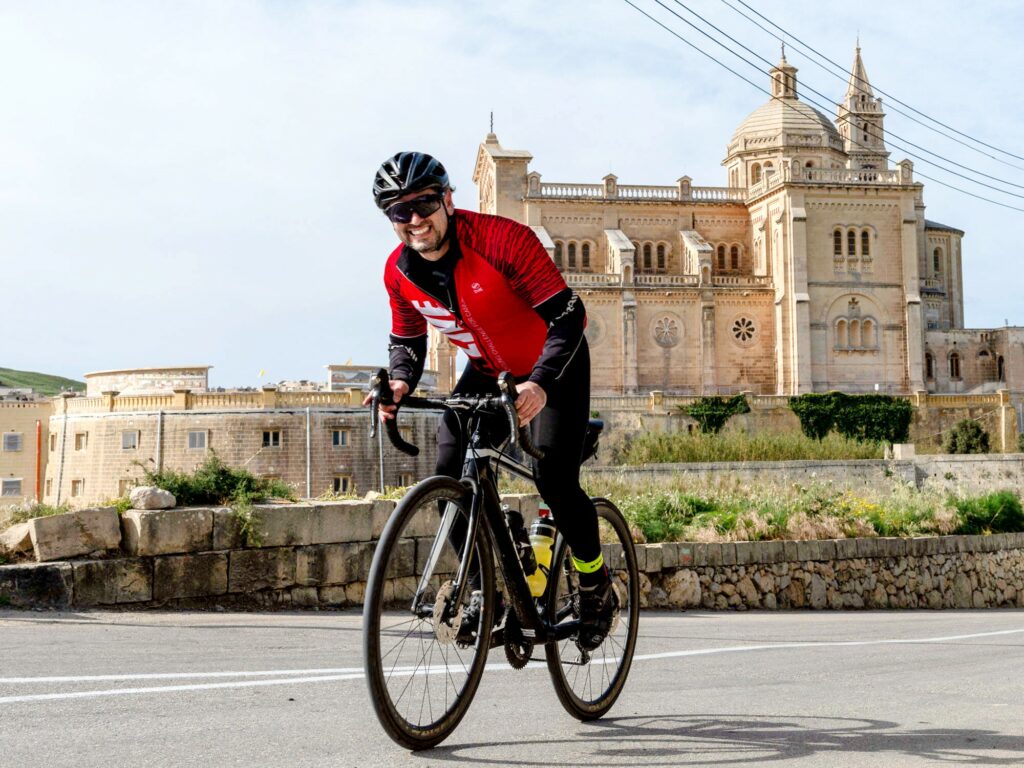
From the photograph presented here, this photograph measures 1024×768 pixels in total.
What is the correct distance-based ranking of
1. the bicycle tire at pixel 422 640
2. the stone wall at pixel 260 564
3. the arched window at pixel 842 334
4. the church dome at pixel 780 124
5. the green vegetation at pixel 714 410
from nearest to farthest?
the bicycle tire at pixel 422 640, the stone wall at pixel 260 564, the green vegetation at pixel 714 410, the arched window at pixel 842 334, the church dome at pixel 780 124

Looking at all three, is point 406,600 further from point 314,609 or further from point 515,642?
point 314,609

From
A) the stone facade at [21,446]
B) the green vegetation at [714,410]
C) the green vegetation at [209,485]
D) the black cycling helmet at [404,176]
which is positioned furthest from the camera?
the stone facade at [21,446]

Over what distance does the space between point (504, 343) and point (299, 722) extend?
1543mm

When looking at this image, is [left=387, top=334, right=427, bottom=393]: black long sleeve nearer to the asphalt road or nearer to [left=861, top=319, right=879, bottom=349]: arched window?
the asphalt road

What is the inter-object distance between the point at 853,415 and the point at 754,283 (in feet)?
33.0

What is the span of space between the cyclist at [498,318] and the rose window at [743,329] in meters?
53.9

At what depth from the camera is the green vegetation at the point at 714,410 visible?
47875 millimetres

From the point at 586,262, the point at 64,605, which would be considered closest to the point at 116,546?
the point at 64,605

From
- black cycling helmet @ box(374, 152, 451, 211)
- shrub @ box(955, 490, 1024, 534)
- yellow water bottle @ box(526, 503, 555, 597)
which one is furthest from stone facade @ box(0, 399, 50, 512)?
black cycling helmet @ box(374, 152, 451, 211)

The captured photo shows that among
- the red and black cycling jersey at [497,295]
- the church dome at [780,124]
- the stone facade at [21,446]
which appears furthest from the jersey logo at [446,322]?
the church dome at [780,124]

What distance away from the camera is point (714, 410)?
4816 cm

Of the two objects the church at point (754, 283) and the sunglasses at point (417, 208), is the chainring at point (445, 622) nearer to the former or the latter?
the sunglasses at point (417, 208)

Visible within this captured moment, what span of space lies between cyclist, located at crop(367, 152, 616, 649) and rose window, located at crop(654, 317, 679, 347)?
171 feet

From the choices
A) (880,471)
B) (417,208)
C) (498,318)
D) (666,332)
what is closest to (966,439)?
(666,332)
